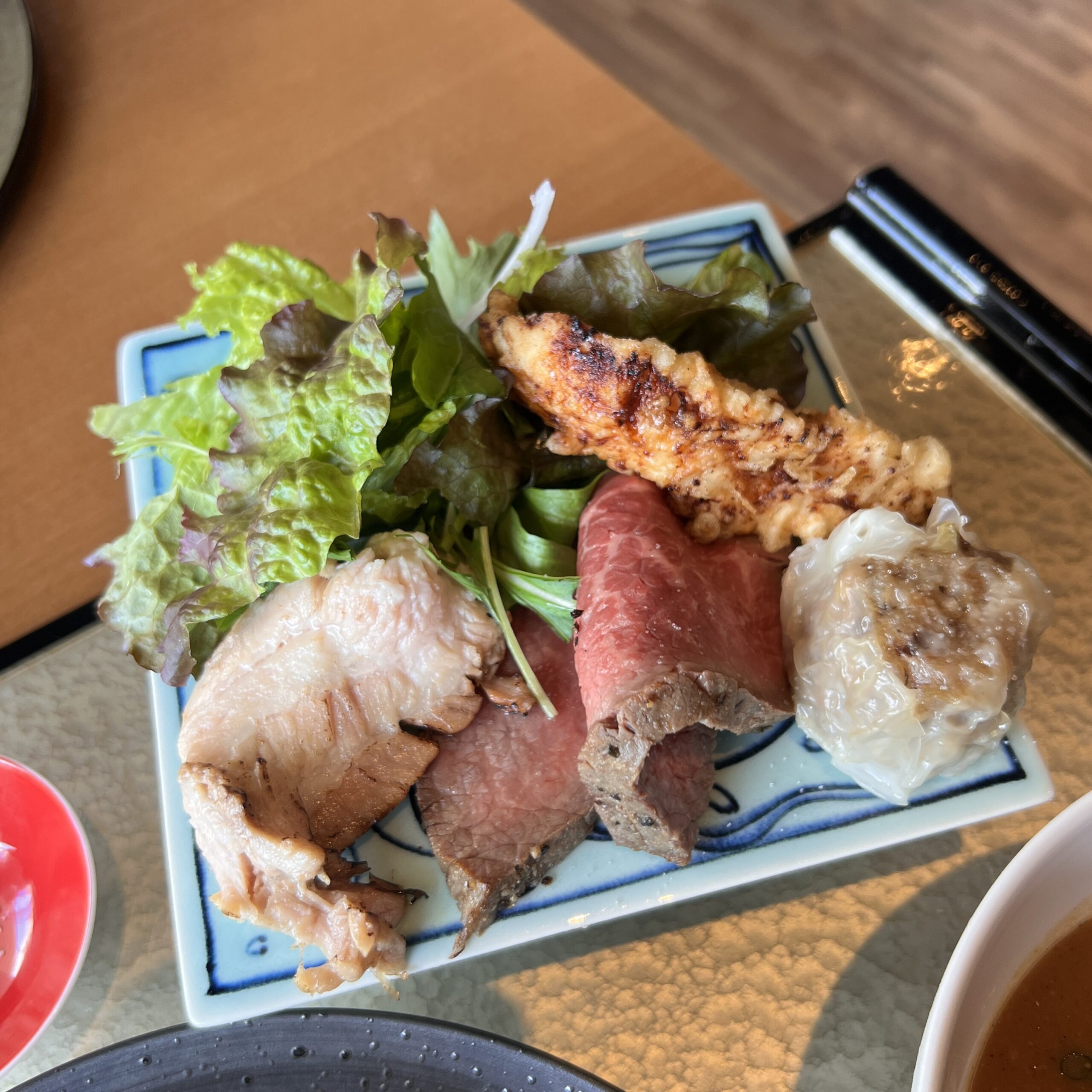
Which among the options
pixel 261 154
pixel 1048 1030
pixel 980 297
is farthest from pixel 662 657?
pixel 261 154

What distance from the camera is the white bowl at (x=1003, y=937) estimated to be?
2.85 ft

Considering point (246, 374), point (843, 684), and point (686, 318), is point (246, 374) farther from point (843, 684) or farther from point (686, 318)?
point (843, 684)

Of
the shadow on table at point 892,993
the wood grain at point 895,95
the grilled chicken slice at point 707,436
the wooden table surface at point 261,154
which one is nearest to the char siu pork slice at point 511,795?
the grilled chicken slice at point 707,436

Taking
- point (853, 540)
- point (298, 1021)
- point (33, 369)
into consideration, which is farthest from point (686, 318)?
point (33, 369)

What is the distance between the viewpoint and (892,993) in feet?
4.58

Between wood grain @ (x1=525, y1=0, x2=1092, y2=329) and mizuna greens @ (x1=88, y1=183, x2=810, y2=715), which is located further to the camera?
wood grain @ (x1=525, y1=0, x2=1092, y2=329)

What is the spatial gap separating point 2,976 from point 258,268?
4.37 ft

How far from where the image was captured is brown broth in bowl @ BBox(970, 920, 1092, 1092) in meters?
0.95

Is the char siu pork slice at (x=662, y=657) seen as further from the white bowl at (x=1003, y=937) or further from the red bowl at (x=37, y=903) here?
the red bowl at (x=37, y=903)

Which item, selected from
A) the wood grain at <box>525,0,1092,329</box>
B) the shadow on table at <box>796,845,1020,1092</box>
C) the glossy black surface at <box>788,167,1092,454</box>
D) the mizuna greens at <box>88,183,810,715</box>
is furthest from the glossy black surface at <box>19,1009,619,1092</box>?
the wood grain at <box>525,0,1092,329</box>

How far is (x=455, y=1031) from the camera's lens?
138 cm

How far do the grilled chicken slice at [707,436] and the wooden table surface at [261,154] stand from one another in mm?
848

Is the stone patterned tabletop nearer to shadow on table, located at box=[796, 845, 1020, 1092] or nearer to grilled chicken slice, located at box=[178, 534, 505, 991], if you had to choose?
shadow on table, located at box=[796, 845, 1020, 1092]

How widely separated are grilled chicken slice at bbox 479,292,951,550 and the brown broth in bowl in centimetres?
69
